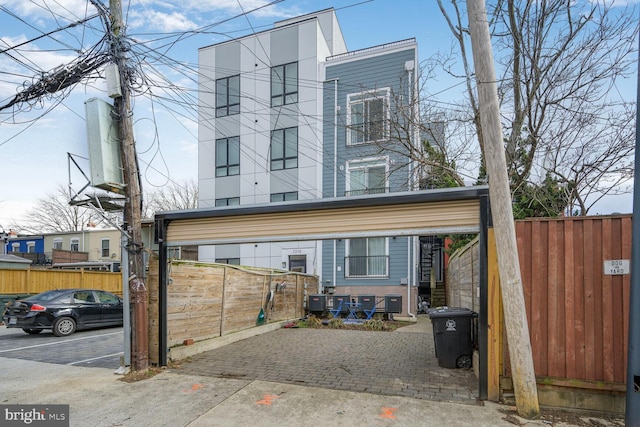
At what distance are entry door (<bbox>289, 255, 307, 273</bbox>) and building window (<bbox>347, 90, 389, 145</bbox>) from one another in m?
5.29

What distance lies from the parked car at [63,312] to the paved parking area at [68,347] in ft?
1.01

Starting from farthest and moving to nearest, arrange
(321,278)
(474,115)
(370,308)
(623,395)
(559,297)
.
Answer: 1. (321,278)
2. (370,308)
3. (474,115)
4. (559,297)
5. (623,395)

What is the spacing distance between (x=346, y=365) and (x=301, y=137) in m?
11.1

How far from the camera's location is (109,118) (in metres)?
6.71

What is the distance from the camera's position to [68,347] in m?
9.06

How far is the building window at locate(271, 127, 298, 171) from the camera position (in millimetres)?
16297

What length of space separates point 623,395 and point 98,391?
22.6ft

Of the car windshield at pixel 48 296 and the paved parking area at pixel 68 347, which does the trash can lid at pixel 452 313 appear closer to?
the paved parking area at pixel 68 347

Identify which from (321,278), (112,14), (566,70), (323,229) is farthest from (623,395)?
(321,278)

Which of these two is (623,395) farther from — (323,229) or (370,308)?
(370,308)

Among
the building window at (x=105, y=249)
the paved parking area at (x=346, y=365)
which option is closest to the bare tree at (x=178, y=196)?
the building window at (x=105, y=249)

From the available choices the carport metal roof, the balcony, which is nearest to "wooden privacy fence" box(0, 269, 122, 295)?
the carport metal roof

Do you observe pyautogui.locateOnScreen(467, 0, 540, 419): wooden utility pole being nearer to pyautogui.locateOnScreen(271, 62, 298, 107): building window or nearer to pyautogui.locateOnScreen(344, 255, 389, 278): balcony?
pyautogui.locateOnScreen(344, 255, 389, 278): balcony

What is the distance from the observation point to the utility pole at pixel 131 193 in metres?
6.49
